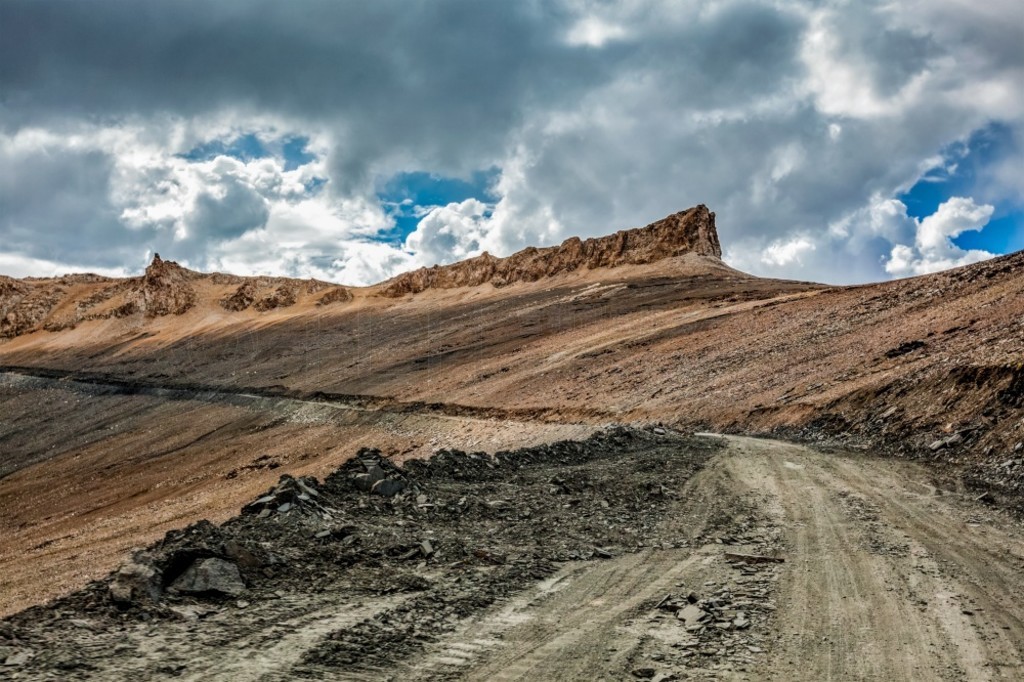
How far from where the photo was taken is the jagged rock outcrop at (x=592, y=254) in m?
82.6

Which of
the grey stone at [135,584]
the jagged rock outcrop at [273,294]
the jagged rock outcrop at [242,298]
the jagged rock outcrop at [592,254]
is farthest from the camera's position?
the jagged rock outcrop at [242,298]

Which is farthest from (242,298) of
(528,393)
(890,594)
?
(890,594)

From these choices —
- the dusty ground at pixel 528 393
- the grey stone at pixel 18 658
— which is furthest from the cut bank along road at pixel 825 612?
the dusty ground at pixel 528 393

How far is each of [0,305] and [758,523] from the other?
502 ft

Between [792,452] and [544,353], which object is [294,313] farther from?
[792,452]

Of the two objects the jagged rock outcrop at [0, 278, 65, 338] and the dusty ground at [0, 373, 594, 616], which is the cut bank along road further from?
the jagged rock outcrop at [0, 278, 65, 338]

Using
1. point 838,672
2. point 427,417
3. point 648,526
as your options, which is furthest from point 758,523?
point 427,417

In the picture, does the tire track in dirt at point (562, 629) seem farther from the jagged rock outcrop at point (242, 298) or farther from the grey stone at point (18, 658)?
the jagged rock outcrop at point (242, 298)

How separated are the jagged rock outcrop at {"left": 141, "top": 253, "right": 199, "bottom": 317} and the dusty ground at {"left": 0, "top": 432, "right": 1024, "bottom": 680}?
115 m

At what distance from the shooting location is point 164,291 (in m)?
116

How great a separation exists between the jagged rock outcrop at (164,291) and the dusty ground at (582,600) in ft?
376

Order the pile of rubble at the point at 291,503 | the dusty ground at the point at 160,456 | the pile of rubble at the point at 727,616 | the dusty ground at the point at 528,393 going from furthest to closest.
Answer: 1. the dusty ground at the point at 160,456
2. the dusty ground at the point at 528,393
3. the pile of rubble at the point at 291,503
4. the pile of rubble at the point at 727,616

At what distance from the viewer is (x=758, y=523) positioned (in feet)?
35.3

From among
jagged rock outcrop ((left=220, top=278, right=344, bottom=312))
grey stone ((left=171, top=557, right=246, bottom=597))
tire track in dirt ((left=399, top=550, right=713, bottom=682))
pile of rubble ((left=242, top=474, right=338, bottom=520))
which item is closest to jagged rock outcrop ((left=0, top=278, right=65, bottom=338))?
jagged rock outcrop ((left=220, top=278, right=344, bottom=312))
